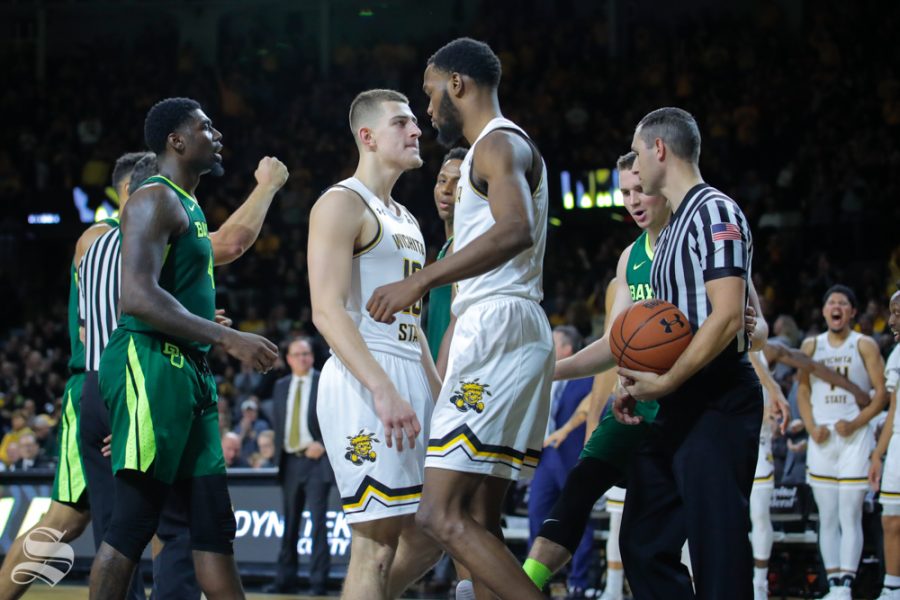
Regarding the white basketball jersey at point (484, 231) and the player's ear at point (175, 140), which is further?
the player's ear at point (175, 140)

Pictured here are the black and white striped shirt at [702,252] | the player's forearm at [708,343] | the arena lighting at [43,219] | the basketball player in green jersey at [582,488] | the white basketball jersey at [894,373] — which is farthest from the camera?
the arena lighting at [43,219]

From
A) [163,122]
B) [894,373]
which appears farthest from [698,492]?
[894,373]

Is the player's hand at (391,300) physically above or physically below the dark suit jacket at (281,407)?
above

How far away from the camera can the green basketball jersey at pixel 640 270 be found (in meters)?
5.43

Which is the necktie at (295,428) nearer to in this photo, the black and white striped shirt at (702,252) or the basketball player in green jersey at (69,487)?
the basketball player in green jersey at (69,487)

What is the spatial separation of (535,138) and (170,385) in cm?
1454

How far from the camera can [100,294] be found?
545 centimetres

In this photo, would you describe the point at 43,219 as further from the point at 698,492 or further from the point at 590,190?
the point at 698,492

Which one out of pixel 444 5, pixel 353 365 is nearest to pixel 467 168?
pixel 353 365

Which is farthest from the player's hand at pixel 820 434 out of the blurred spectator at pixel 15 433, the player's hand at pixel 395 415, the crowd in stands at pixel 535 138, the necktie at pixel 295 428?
the blurred spectator at pixel 15 433

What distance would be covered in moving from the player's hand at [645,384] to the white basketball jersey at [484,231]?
1.50 ft

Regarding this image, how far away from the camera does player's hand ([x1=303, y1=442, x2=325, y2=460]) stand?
9.73m

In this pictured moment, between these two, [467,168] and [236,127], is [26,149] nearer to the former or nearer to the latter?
[236,127]

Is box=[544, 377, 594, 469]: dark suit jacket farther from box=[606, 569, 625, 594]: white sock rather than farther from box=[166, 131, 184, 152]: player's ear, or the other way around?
box=[166, 131, 184, 152]: player's ear
